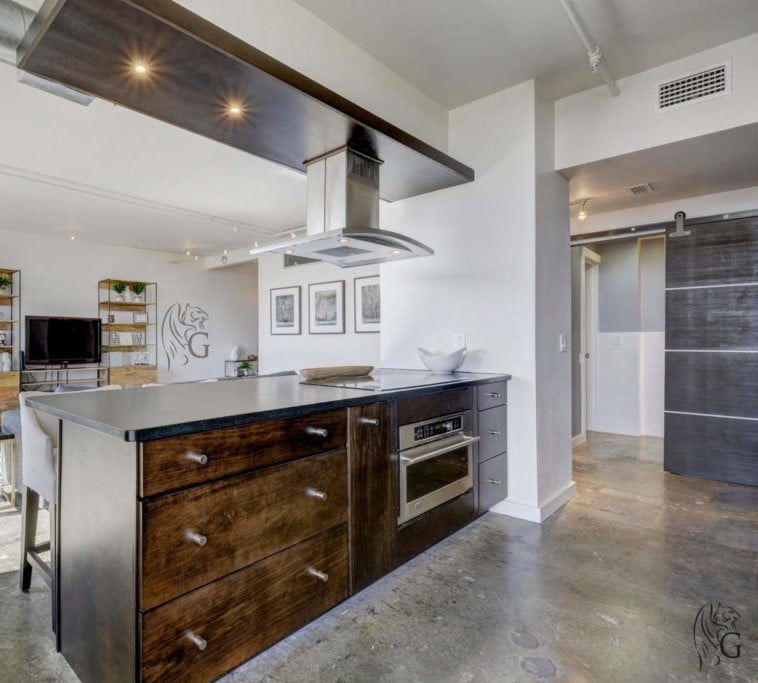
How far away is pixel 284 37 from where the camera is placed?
2217 mm

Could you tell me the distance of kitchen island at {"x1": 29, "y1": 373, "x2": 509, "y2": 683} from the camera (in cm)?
119

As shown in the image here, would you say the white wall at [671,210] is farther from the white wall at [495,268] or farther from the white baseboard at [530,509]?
the white baseboard at [530,509]

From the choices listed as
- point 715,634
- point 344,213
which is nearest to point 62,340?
point 344,213

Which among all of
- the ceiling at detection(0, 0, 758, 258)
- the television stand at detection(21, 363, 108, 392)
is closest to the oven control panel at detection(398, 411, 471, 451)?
the ceiling at detection(0, 0, 758, 258)

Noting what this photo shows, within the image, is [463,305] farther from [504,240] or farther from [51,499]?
[51,499]

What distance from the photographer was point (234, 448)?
1.37 metres

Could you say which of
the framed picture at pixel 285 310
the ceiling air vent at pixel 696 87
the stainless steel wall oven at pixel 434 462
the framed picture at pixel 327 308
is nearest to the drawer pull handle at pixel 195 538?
the stainless steel wall oven at pixel 434 462

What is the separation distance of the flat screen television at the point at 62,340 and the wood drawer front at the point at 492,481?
626 cm

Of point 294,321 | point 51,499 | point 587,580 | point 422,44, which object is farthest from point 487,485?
point 294,321

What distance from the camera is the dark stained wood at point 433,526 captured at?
2.10 metres

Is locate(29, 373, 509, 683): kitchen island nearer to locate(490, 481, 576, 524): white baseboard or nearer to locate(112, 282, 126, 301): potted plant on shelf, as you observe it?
locate(490, 481, 576, 524): white baseboard

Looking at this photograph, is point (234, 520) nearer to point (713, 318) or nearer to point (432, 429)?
point (432, 429)

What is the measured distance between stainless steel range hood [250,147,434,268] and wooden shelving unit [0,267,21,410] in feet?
17.2

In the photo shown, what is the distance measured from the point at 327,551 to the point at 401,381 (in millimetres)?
1034
